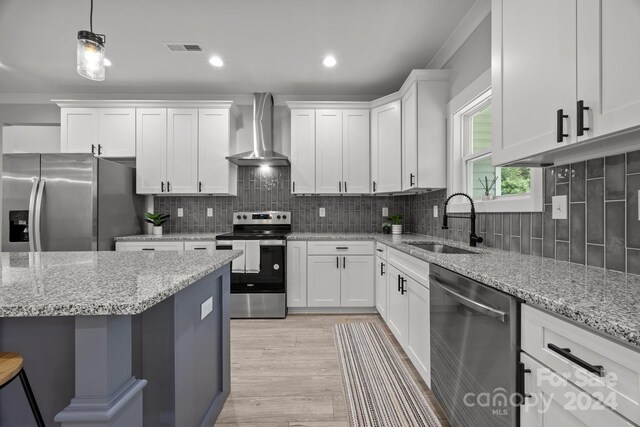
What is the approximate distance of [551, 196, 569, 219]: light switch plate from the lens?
1562 mm

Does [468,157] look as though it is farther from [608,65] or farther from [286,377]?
[286,377]

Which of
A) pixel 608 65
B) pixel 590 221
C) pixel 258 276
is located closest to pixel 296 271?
pixel 258 276

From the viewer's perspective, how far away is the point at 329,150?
3.79m

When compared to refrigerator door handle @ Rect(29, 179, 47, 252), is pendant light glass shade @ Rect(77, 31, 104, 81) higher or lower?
higher

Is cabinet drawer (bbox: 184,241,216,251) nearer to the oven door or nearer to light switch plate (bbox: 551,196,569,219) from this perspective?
the oven door

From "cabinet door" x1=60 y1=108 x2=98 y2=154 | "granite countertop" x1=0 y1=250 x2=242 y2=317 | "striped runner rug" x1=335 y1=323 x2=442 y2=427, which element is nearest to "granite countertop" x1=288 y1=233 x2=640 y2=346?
"striped runner rug" x1=335 y1=323 x2=442 y2=427

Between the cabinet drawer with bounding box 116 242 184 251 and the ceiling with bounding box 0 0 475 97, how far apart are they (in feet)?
6.33

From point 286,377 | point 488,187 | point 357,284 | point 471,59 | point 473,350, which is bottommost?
point 286,377

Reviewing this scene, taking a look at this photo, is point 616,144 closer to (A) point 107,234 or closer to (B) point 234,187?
(B) point 234,187

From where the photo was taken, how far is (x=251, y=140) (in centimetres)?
411

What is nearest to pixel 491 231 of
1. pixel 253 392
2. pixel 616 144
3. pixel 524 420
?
pixel 616 144

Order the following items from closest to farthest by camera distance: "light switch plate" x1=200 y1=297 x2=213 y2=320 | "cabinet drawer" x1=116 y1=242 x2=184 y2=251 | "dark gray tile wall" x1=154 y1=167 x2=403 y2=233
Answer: "light switch plate" x1=200 y1=297 x2=213 y2=320 → "cabinet drawer" x1=116 y1=242 x2=184 y2=251 → "dark gray tile wall" x1=154 y1=167 x2=403 y2=233

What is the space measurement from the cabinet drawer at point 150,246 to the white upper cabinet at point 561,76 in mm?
3225

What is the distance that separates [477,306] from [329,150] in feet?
9.26
